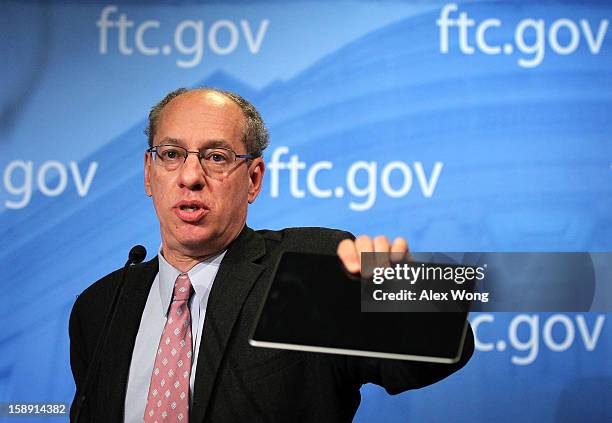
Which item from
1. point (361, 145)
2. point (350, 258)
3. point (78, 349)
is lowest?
point (350, 258)

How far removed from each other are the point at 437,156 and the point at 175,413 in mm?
1593

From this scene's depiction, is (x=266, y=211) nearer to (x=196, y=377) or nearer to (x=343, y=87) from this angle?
(x=343, y=87)

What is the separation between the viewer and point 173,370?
1837 mm

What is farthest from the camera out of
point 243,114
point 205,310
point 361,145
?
point 361,145

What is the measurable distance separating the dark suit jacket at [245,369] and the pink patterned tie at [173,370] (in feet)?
0.12

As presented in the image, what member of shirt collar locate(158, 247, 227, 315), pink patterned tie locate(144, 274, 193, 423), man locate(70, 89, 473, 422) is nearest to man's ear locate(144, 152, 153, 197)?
man locate(70, 89, 473, 422)

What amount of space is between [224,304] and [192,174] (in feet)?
1.15

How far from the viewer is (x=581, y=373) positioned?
286cm

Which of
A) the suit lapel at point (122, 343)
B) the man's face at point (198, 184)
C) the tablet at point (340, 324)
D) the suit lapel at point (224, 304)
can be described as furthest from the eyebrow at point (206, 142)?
the tablet at point (340, 324)

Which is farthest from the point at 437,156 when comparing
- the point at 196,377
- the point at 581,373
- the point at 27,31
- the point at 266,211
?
the point at 27,31

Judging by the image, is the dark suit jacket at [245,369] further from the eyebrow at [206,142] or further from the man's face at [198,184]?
the eyebrow at [206,142]

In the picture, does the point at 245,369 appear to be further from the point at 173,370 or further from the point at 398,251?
the point at 398,251

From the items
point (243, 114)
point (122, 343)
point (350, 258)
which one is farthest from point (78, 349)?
point (350, 258)

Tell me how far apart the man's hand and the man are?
51cm
